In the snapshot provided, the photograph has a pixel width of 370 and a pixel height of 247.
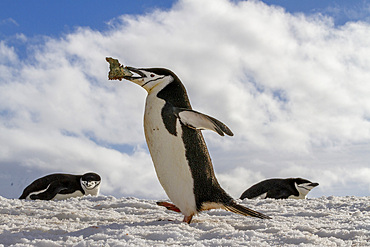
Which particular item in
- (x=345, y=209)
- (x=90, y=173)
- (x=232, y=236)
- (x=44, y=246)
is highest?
(x=90, y=173)

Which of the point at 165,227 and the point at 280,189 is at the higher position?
the point at 280,189

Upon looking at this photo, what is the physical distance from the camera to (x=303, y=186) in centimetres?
1122

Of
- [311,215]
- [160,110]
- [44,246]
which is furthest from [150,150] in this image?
[311,215]

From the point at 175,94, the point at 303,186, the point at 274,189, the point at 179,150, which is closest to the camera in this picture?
the point at 179,150

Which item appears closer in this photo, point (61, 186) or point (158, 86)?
point (158, 86)

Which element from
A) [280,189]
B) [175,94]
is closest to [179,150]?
[175,94]

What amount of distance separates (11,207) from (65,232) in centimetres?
214

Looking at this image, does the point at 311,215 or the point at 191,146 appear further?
the point at 311,215

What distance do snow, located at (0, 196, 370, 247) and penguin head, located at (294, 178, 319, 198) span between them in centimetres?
481

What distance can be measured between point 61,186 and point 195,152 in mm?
6669

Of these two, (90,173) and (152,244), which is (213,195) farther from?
(90,173)

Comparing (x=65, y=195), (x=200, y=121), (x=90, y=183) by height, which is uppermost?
(x=90, y=183)

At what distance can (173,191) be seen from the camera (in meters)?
4.49

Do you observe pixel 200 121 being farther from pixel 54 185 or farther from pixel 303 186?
pixel 303 186
